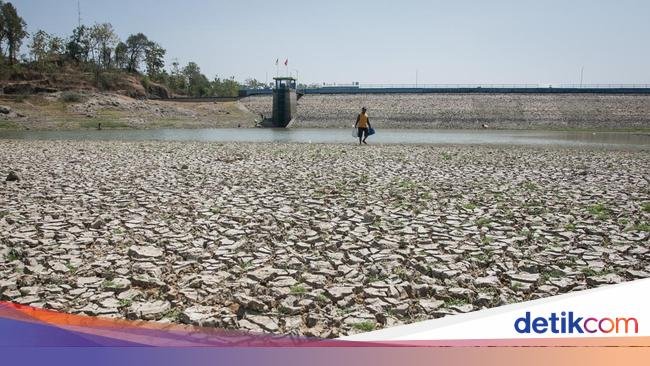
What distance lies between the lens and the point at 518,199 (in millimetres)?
11523

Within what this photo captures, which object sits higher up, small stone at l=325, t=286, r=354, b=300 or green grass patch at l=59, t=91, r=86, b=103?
green grass patch at l=59, t=91, r=86, b=103

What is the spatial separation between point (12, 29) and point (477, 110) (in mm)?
94124

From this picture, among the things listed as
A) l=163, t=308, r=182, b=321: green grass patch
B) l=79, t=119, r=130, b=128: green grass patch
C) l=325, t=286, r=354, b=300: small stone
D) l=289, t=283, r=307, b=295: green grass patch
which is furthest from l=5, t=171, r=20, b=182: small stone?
l=79, t=119, r=130, b=128: green grass patch

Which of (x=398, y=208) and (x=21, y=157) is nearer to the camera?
(x=398, y=208)

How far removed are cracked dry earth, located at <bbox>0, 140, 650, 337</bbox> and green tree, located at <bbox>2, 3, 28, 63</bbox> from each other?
10135 centimetres

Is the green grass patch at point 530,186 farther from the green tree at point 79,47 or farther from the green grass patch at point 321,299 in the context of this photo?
the green tree at point 79,47

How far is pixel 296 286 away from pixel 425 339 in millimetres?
2064

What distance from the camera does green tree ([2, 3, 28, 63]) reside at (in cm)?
A: 9388

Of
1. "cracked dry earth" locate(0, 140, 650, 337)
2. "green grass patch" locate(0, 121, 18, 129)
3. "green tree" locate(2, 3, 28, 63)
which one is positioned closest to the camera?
"cracked dry earth" locate(0, 140, 650, 337)

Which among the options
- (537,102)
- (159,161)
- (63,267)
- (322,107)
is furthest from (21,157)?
(537,102)

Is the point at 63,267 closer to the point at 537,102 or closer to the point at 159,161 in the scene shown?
the point at 159,161

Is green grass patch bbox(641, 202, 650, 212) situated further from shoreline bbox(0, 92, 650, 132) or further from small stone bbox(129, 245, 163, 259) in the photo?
shoreline bbox(0, 92, 650, 132)

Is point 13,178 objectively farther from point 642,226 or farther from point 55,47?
point 55,47

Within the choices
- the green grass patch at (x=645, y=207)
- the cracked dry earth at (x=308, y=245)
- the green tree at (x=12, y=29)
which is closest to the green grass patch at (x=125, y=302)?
the cracked dry earth at (x=308, y=245)
